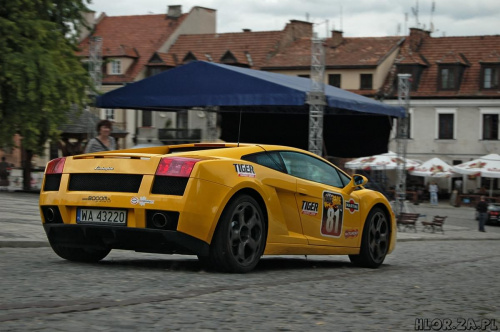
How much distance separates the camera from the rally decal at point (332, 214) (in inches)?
399

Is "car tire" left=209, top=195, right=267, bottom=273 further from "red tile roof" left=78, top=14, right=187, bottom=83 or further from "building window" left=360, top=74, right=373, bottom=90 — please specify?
"red tile roof" left=78, top=14, right=187, bottom=83

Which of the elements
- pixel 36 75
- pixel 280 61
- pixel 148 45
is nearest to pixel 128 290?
pixel 36 75

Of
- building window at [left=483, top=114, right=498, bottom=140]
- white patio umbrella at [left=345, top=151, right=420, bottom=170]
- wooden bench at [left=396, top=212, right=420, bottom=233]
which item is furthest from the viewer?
building window at [left=483, top=114, right=498, bottom=140]

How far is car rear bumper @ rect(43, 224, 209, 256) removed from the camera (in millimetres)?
8445

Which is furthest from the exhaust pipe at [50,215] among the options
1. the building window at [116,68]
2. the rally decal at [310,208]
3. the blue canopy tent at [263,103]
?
the building window at [116,68]

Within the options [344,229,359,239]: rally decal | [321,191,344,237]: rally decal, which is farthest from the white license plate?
[344,229,359,239]: rally decal

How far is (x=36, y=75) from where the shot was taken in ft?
101

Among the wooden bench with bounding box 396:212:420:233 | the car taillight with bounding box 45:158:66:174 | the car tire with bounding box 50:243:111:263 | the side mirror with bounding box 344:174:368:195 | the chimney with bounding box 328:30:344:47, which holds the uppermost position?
the chimney with bounding box 328:30:344:47

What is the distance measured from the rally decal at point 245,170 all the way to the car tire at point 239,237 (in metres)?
0.21

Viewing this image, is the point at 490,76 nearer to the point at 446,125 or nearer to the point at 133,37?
the point at 446,125

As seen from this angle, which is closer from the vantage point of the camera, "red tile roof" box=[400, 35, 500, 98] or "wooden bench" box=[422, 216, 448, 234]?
"wooden bench" box=[422, 216, 448, 234]

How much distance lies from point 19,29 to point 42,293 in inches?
979

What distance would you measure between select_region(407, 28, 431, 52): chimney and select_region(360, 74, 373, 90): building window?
4.71 meters

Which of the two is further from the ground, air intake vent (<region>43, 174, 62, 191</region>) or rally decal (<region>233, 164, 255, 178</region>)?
rally decal (<region>233, 164, 255, 178</region>)
